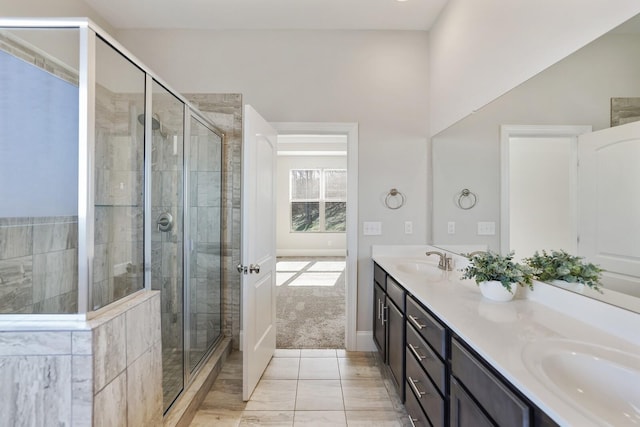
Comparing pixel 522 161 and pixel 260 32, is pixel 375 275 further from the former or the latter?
pixel 260 32

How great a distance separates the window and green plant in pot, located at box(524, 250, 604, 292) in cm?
648

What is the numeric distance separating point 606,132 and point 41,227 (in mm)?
2677

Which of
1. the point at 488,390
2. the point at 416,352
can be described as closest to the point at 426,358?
the point at 416,352

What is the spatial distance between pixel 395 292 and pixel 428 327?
59 cm

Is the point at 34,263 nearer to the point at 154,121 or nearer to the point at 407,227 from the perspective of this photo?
the point at 154,121

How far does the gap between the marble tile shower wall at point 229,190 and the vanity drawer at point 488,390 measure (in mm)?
2134

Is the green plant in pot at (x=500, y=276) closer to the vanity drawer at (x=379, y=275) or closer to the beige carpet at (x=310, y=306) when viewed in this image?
the vanity drawer at (x=379, y=275)

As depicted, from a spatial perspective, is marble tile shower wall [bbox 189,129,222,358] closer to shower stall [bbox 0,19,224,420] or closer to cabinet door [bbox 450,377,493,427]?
shower stall [bbox 0,19,224,420]

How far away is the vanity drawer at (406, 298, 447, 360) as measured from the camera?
1.30 m

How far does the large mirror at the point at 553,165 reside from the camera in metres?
1.07

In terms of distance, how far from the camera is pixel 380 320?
8.02 ft

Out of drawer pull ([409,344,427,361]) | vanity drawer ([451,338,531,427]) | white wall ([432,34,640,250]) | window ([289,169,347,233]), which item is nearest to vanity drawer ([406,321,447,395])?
drawer pull ([409,344,427,361])

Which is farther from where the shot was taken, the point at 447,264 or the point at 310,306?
the point at 310,306

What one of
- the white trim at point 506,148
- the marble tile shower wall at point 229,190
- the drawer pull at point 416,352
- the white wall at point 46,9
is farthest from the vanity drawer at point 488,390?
the white wall at point 46,9
